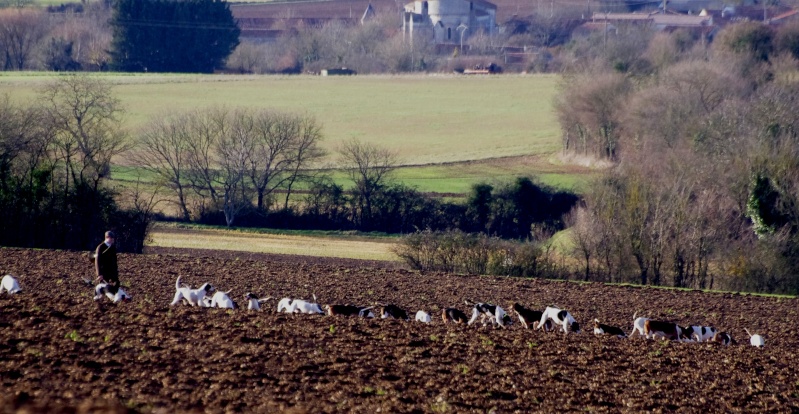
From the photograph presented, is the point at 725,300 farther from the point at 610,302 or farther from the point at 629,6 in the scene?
the point at 629,6

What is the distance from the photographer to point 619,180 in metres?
46.1

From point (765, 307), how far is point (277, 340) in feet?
58.3

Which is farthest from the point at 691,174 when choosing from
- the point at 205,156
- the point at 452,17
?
the point at 452,17

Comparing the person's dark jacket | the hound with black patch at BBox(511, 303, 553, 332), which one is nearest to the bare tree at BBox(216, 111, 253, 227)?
the person's dark jacket

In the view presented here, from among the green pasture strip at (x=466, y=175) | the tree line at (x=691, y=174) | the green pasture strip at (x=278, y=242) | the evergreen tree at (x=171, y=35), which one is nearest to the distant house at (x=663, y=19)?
the evergreen tree at (x=171, y=35)

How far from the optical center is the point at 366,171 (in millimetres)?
58531

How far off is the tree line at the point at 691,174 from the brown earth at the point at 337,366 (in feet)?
50.0

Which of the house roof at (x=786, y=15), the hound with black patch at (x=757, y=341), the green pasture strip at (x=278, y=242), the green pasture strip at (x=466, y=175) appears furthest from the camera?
the house roof at (x=786, y=15)

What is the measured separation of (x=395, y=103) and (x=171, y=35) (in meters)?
34.0

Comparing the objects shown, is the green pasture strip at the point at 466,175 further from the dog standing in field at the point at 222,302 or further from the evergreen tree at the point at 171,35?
the evergreen tree at the point at 171,35

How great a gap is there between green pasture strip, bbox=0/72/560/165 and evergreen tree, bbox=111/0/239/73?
666 cm

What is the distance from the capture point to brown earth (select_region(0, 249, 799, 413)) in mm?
14164

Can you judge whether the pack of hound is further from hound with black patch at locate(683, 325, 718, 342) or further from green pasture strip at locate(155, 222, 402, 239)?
green pasture strip at locate(155, 222, 402, 239)

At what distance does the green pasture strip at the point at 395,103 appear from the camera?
8081 centimetres
